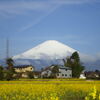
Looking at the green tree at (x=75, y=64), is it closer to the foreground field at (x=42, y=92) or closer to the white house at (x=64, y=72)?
the white house at (x=64, y=72)

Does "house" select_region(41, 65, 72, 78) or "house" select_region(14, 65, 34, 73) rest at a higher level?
"house" select_region(14, 65, 34, 73)

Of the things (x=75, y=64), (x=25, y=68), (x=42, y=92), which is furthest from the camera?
(x=25, y=68)

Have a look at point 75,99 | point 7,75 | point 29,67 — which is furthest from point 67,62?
point 75,99

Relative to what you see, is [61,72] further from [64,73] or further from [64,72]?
[64,73]

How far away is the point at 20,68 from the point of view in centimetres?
12344

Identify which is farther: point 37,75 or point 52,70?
point 37,75

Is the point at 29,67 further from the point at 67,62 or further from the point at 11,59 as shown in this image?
the point at 11,59

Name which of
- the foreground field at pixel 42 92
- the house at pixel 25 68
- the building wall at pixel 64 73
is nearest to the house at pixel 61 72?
the building wall at pixel 64 73

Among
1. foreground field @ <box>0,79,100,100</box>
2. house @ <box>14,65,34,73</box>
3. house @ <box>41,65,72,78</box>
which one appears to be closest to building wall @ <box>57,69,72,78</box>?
house @ <box>41,65,72,78</box>

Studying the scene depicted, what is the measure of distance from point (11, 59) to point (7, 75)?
1331 cm

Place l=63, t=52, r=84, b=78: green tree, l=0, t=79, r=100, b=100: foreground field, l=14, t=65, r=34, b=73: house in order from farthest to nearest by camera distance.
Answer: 1. l=14, t=65, r=34, b=73: house
2. l=63, t=52, r=84, b=78: green tree
3. l=0, t=79, r=100, b=100: foreground field

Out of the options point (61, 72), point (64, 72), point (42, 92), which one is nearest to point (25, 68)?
point (61, 72)

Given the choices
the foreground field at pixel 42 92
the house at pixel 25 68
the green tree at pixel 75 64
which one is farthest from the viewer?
the house at pixel 25 68

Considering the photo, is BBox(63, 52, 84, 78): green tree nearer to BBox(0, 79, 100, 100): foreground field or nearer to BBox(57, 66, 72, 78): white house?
BBox(57, 66, 72, 78): white house
